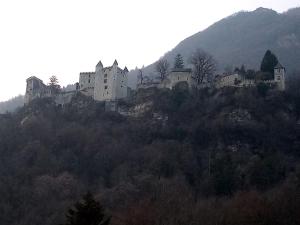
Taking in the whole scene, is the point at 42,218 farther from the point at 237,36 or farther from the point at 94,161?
the point at 237,36

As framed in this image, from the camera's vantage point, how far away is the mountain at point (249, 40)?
147 metres

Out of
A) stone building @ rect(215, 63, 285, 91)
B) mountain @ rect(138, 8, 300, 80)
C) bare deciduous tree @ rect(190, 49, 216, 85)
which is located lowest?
stone building @ rect(215, 63, 285, 91)

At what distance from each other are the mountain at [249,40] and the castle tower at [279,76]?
50.3 m

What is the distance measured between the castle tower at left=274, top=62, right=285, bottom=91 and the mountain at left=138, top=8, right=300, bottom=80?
50.3 m

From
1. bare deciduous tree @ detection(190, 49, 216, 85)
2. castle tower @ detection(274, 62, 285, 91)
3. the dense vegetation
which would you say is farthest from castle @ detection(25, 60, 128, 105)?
castle tower @ detection(274, 62, 285, 91)

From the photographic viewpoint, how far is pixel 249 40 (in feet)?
552

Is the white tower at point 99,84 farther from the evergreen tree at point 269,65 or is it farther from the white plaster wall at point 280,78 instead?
the white plaster wall at point 280,78

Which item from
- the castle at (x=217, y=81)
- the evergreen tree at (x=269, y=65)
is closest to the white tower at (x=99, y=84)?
the castle at (x=217, y=81)

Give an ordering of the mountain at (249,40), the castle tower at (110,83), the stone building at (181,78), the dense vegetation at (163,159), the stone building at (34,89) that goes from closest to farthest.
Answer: the dense vegetation at (163,159) < the stone building at (181,78) < the castle tower at (110,83) < the stone building at (34,89) < the mountain at (249,40)

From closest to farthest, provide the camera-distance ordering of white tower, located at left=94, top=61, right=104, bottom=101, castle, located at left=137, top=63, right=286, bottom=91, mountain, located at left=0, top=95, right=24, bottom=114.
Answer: castle, located at left=137, top=63, right=286, bottom=91, white tower, located at left=94, top=61, right=104, bottom=101, mountain, located at left=0, top=95, right=24, bottom=114

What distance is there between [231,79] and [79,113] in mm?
25196

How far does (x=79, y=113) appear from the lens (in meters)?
94.4

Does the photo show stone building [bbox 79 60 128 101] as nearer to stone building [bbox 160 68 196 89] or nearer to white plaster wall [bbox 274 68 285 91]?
stone building [bbox 160 68 196 89]

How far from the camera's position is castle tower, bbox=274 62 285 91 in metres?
81.3
